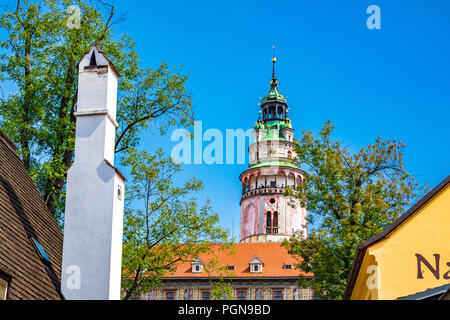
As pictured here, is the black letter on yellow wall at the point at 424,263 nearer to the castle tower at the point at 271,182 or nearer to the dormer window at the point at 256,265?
the dormer window at the point at 256,265

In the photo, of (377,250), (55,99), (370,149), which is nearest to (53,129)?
(55,99)

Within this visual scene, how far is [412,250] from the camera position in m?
13.9

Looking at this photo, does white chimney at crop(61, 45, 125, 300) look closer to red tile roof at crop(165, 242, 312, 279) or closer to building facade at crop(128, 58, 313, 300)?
building facade at crop(128, 58, 313, 300)

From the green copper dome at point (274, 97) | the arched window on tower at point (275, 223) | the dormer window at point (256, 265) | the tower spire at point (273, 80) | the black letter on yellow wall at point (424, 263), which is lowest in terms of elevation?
the black letter on yellow wall at point (424, 263)

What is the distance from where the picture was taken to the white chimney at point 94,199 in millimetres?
11055

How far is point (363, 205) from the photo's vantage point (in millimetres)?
29641

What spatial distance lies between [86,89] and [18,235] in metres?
2.75

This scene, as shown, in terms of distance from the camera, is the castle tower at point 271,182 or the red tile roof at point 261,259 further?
the castle tower at point 271,182

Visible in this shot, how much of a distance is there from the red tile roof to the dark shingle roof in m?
57.2

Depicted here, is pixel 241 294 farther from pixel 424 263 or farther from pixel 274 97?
pixel 424 263

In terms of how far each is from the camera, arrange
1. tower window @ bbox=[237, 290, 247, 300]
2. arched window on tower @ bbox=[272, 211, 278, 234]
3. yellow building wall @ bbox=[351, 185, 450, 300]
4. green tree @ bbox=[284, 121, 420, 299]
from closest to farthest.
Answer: yellow building wall @ bbox=[351, 185, 450, 300]
green tree @ bbox=[284, 121, 420, 299]
tower window @ bbox=[237, 290, 247, 300]
arched window on tower @ bbox=[272, 211, 278, 234]

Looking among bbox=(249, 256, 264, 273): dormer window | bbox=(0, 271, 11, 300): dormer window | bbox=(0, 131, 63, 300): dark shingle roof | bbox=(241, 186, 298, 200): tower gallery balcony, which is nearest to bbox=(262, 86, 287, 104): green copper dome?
bbox=(241, 186, 298, 200): tower gallery balcony

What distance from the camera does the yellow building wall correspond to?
13.7m

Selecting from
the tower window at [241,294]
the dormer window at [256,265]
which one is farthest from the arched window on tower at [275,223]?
the tower window at [241,294]
